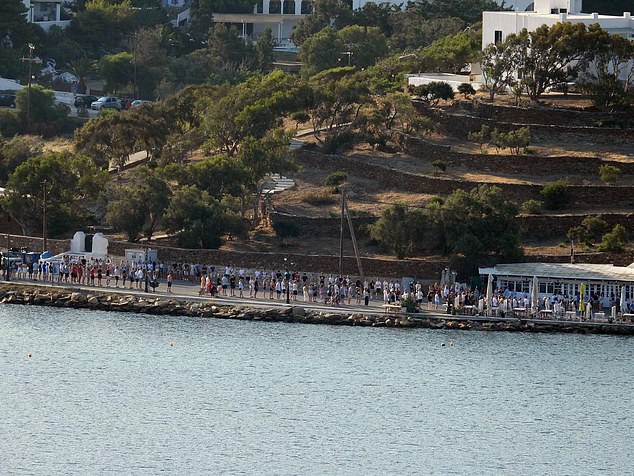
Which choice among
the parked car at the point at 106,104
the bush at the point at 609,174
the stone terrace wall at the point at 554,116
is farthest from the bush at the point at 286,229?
the parked car at the point at 106,104

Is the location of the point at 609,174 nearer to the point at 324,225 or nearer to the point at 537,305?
the point at 537,305

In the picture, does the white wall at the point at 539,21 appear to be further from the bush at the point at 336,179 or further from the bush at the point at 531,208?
the bush at the point at 531,208

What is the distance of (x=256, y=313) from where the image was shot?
7025cm

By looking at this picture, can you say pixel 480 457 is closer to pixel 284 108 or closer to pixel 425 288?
pixel 425 288

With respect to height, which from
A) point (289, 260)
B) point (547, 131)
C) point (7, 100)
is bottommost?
point (289, 260)

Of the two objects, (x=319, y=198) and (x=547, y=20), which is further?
(x=547, y=20)

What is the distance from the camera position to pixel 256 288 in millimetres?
72500

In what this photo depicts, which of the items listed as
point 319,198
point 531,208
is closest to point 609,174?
point 531,208

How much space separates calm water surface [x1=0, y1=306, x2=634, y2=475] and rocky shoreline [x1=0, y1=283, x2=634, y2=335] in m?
0.55

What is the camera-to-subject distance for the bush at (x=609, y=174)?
78125 millimetres

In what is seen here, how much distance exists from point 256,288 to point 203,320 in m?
3.01

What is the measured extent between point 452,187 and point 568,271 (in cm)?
970

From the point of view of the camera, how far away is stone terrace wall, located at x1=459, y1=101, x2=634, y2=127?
277 ft

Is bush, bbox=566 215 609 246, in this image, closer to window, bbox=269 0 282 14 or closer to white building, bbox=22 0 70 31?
white building, bbox=22 0 70 31
